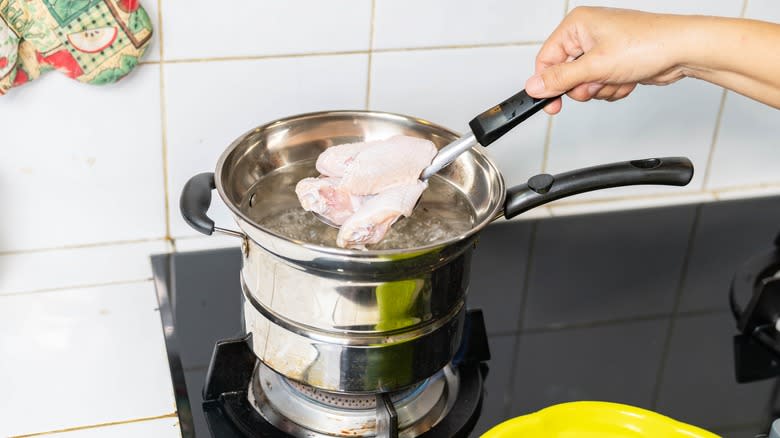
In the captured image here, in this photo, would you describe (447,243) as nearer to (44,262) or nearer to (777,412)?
(777,412)

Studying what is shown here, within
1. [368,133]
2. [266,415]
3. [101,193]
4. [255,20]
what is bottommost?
[266,415]

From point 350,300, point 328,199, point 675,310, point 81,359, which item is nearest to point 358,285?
point 350,300

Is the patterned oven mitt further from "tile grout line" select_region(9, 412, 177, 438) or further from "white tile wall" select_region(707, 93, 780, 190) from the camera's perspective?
"white tile wall" select_region(707, 93, 780, 190)

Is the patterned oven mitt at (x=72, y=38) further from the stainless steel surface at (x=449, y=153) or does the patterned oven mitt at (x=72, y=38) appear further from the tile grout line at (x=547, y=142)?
the tile grout line at (x=547, y=142)

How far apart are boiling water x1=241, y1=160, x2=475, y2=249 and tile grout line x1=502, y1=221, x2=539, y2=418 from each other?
0.18 metres

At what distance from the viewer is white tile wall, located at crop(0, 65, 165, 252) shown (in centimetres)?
103

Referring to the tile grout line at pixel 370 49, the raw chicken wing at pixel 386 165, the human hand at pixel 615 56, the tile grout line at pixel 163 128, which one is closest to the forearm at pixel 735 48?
the human hand at pixel 615 56

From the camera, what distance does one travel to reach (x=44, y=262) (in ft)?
3.63

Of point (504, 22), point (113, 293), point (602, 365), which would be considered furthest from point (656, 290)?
point (113, 293)

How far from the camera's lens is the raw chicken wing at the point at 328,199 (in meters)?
0.91

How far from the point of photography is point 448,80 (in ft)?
3.82

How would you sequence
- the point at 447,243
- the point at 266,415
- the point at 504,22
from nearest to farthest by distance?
the point at 447,243 → the point at 266,415 → the point at 504,22

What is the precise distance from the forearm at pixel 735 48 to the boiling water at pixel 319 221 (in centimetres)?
26

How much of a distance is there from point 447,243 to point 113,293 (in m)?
0.48
